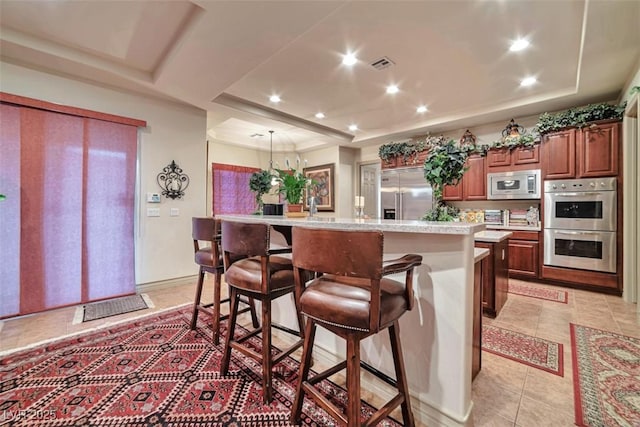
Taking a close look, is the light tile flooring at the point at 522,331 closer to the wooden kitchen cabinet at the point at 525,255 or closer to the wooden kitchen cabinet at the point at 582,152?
the wooden kitchen cabinet at the point at 525,255

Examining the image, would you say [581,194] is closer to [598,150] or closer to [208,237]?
[598,150]

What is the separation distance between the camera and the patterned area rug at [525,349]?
1.92 m

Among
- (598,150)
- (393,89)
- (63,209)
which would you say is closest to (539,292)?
(598,150)

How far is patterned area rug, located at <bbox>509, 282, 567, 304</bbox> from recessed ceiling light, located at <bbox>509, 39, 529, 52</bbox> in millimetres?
2893

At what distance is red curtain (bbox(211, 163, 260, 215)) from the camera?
575 cm

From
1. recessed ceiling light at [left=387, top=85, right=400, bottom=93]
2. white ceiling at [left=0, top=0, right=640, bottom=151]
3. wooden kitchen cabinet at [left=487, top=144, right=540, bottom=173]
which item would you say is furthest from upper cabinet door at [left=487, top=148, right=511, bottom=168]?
recessed ceiling light at [left=387, top=85, right=400, bottom=93]

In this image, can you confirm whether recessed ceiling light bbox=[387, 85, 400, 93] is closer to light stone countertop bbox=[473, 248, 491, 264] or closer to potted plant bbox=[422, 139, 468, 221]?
potted plant bbox=[422, 139, 468, 221]

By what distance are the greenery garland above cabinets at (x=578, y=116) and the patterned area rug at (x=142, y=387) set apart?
4.34 m

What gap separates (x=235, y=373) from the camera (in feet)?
5.82

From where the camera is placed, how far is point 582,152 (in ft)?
11.4

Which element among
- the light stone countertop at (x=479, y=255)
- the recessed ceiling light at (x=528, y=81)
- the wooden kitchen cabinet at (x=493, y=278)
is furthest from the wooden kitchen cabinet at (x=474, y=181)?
the light stone countertop at (x=479, y=255)

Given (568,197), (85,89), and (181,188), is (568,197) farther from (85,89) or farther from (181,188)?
(85,89)

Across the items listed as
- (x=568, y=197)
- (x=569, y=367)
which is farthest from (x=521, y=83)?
(x=569, y=367)

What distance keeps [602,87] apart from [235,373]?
4.98 m
